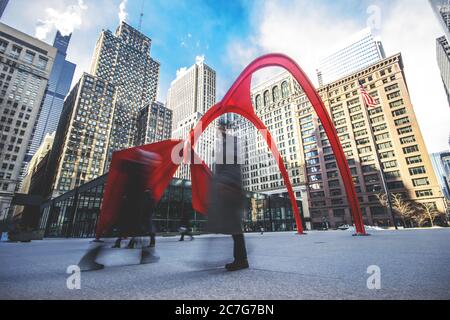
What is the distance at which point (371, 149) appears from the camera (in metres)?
54.7

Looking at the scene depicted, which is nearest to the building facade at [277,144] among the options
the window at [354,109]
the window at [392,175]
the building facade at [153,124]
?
the window at [354,109]

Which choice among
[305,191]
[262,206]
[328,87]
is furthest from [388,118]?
[262,206]

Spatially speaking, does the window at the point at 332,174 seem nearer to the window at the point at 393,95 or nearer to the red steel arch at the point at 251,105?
the window at the point at 393,95

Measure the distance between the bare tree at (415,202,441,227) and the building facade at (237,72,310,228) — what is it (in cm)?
2438

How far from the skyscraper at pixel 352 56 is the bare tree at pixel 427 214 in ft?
251

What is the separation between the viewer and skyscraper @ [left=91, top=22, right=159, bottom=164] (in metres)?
102

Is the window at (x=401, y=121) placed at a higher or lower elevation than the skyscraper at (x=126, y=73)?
lower

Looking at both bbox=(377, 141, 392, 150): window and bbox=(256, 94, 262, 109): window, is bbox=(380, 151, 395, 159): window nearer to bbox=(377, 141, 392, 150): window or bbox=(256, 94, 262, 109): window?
bbox=(377, 141, 392, 150): window

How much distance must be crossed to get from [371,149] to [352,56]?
77903 mm

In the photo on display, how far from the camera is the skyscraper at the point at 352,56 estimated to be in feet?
339

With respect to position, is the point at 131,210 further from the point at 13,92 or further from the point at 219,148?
the point at 13,92

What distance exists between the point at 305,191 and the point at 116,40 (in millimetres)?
124998

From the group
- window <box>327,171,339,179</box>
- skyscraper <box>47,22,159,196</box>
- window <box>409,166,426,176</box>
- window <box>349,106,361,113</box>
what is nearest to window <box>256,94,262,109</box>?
window <box>349,106,361,113</box>

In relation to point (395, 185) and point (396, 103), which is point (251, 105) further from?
point (396, 103)
